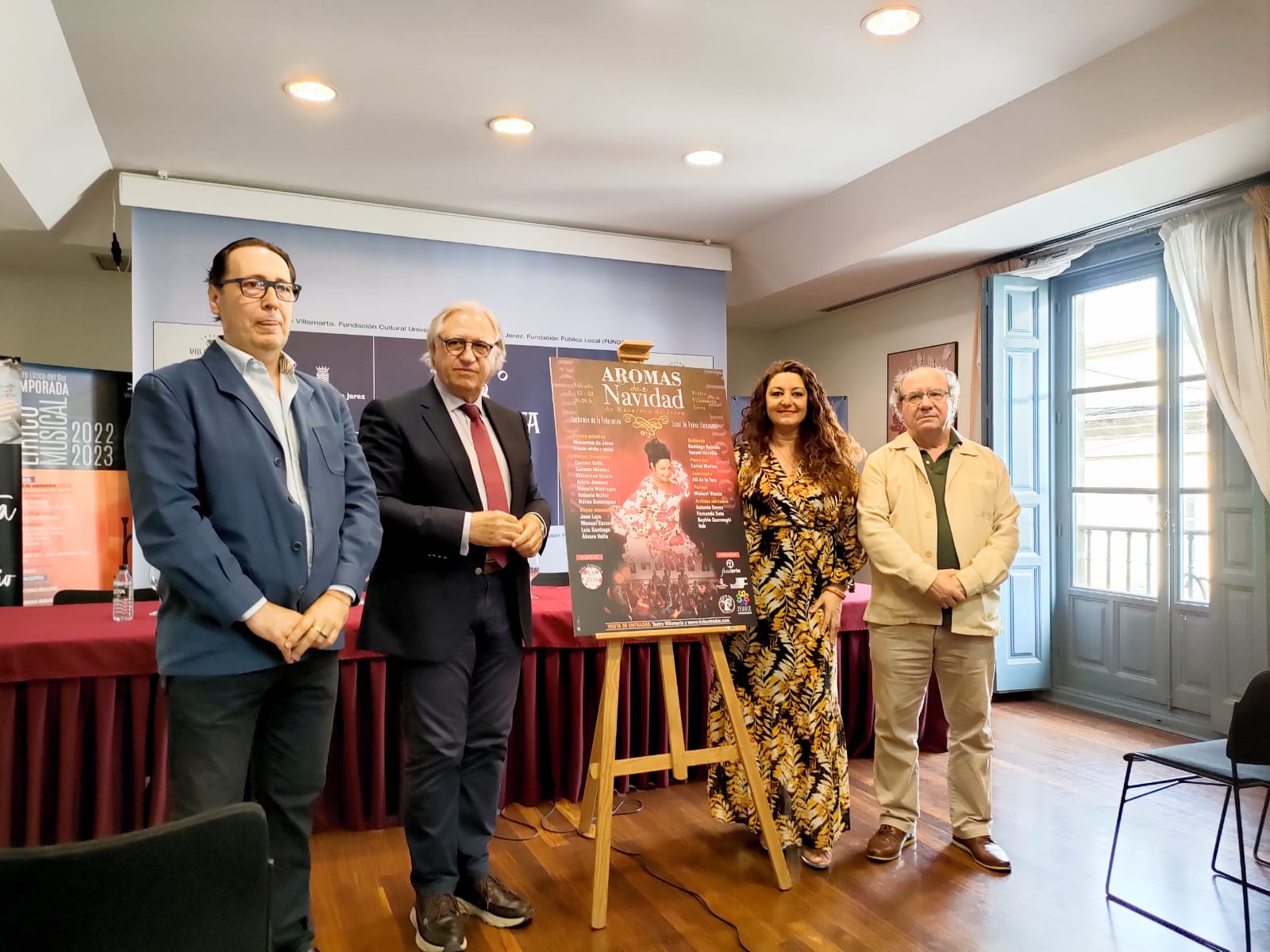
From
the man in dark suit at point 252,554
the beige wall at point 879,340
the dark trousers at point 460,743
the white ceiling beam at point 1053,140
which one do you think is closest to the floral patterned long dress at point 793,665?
the dark trousers at point 460,743

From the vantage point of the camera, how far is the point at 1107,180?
3574 mm

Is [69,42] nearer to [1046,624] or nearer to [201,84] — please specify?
[201,84]

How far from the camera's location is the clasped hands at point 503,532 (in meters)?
2.05

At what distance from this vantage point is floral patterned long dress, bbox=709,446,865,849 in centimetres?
260

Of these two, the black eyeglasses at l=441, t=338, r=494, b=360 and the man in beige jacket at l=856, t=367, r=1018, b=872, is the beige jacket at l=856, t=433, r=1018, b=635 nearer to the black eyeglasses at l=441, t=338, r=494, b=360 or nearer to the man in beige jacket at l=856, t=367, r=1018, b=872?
the man in beige jacket at l=856, t=367, r=1018, b=872

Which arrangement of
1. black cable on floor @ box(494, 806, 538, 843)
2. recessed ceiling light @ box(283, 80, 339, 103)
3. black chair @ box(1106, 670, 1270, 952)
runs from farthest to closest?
recessed ceiling light @ box(283, 80, 339, 103) < black cable on floor @ box(494, 806, 538, 843) < black chair @ box(1106, 670, 1270, 952)

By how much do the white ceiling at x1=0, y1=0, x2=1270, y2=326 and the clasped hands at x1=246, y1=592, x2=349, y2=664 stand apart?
2.17 m

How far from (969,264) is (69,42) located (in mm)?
4503

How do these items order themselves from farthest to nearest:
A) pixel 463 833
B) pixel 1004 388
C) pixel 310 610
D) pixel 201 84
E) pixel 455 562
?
pixel 1004 388, pixel 201 84, pixel 463 833, pixel 455 562, pixel 310 610

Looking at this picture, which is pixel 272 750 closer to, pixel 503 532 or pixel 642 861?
pixel 503 532

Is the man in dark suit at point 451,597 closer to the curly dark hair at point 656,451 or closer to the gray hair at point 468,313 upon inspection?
the gray hair at point 468,313

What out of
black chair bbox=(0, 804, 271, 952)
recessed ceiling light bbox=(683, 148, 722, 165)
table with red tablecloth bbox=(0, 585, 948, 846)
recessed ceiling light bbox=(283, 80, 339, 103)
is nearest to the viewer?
black chair bbox=(0, 804, 271, 952)

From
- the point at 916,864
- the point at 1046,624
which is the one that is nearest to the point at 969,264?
the point at 1046,624

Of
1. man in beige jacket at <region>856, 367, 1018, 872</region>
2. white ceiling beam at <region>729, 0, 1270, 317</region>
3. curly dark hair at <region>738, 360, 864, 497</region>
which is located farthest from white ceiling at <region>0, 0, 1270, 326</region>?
man in beige jacket at <region>856, 367, 1018, 872</region>
